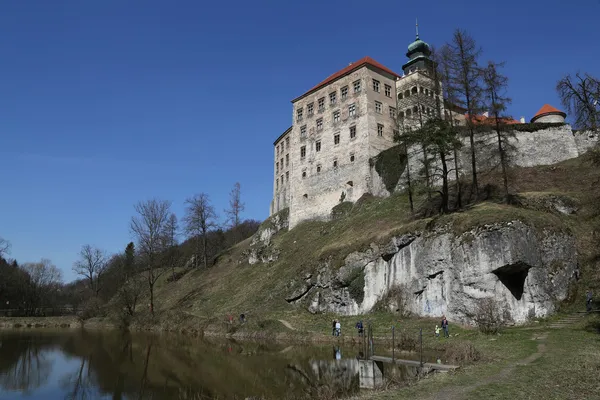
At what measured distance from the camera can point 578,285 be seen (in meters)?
26.5

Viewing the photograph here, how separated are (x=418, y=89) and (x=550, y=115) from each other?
15929mm

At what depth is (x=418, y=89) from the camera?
174 ft

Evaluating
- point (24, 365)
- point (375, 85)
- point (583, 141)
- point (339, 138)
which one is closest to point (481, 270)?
point (583, 141)

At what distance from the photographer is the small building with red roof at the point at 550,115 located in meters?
50.2

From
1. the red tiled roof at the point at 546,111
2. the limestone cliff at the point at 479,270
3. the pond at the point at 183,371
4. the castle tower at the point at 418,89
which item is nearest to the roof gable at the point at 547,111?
the red tiled roof at the point at 546,111

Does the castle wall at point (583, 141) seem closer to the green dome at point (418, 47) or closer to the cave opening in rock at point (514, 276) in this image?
the cave opening in rock at point (514, 276)

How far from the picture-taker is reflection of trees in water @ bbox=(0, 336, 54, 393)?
20125 mm

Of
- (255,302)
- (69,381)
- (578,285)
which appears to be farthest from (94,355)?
(578,285)

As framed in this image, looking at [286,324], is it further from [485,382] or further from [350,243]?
[485,382]

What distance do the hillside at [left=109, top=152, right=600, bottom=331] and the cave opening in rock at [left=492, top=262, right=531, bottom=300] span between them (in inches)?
108

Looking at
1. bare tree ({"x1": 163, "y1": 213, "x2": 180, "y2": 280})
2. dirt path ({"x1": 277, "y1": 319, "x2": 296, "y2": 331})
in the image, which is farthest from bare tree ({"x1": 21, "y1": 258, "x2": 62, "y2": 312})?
dirt path ({"x1": 277, "y1": 319, "x2": 296, "y2": 331})

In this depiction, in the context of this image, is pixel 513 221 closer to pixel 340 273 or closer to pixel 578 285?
pixel 578 285

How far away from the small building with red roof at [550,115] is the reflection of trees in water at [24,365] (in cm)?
5526

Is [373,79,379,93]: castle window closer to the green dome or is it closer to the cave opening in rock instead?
the green dome
